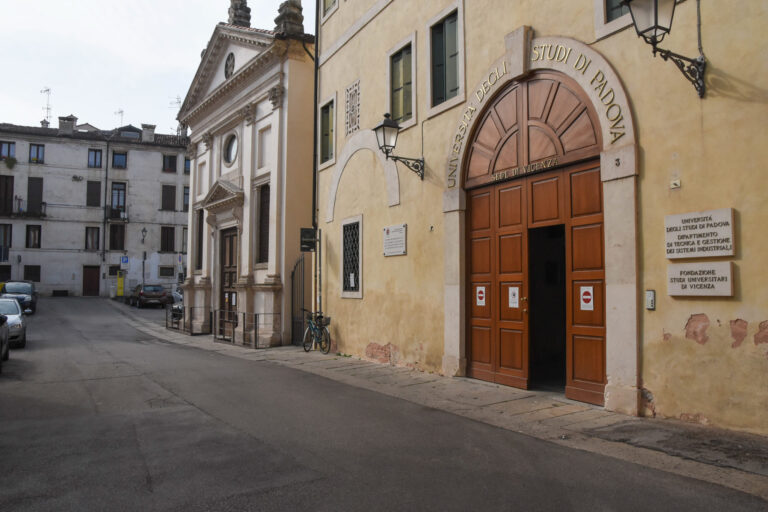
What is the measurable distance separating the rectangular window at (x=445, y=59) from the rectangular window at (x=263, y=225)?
9289mm

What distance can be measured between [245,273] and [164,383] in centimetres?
988

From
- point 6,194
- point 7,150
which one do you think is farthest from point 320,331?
point 7,150

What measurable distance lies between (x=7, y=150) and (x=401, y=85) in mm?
45375

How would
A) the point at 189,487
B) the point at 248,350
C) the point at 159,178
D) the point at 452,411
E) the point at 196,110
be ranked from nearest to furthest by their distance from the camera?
1. the point at 189,487
2. the point at 452,411
3. the point at 248,350
4. the point at 196,110
5. the point at 159,178

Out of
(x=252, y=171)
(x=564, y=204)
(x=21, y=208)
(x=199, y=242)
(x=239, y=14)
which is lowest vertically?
(x=564, y=204)

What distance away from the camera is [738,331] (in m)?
5.98

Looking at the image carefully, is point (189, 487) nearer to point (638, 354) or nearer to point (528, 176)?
point (638, 354)

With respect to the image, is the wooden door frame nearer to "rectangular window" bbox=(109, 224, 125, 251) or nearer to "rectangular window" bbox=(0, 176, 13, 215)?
"rectangular window" bbox=(109, 224, 125, 251)

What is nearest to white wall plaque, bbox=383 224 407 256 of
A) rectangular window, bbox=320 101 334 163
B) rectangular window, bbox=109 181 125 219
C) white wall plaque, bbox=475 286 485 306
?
white wall plaque, bbox=475 286 485 306

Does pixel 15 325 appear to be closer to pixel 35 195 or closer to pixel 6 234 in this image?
pixel 6 234

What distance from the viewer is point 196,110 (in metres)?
24.2

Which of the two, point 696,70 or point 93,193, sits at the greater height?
point 93,193

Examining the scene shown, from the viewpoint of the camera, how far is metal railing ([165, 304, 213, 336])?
22.8m

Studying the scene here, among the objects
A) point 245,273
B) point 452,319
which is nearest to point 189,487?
point 452,319
